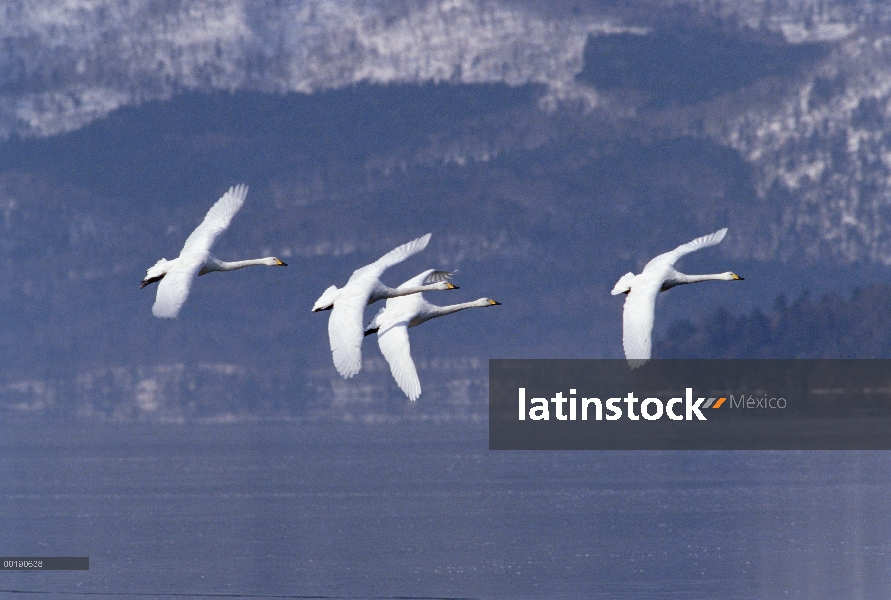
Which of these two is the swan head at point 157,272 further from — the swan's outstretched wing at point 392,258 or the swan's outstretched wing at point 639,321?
the swan's outstretched wing at point 639,321

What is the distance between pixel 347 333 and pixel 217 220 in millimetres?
8174

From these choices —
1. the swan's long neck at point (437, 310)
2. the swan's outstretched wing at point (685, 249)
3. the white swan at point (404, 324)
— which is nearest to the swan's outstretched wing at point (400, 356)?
the white swan at point (404, 324)

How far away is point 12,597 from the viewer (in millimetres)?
75938

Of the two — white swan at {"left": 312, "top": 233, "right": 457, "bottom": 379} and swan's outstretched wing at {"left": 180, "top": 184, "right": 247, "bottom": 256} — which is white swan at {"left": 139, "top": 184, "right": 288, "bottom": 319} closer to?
swan's outstretched wing at {"left": 180, "top": 184, "right": 247, "bottom": 256}

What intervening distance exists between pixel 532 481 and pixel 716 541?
198 ft

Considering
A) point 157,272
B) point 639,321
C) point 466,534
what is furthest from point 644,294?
→ point 466,534

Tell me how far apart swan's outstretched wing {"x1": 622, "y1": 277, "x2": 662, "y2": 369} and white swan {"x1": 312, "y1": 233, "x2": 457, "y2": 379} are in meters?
4.45

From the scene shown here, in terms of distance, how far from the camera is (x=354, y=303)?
4956 cm

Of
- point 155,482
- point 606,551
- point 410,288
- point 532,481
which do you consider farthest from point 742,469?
point 410,288

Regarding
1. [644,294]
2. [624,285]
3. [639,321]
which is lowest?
[639,321]

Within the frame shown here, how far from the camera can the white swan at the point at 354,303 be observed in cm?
4591

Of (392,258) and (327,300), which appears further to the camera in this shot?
(392,258)

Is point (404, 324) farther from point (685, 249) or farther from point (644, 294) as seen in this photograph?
point (685, 249)

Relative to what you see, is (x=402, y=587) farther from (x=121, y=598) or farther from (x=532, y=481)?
(x=532, y=481)
